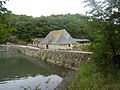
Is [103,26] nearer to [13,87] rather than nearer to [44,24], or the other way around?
[13,87]

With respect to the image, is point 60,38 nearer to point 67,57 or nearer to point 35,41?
point 67,57

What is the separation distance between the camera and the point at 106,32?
6.02m

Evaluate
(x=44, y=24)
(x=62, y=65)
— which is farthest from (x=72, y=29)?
(x=62, y=65)

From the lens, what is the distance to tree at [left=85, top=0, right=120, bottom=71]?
593 centimetres

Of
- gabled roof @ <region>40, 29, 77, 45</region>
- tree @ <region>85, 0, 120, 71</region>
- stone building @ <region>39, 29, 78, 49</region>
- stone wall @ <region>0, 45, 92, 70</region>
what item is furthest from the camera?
gabled roof @ <region>40, 29, 77, 45</region>

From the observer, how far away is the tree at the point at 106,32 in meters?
5.93

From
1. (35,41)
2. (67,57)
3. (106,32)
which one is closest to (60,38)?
(67,57)

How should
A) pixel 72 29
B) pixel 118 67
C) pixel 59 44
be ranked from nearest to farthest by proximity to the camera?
1. pixel 118 67
2. pixel 59 44
3. pixel 72 29

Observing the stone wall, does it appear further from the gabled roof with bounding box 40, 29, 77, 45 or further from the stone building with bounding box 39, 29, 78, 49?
the gabled roof with bounding box 40, 29, 77, 45

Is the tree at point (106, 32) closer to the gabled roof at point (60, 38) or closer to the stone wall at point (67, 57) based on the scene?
the stone wall at point (67, 57)

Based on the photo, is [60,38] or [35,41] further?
[35,41]

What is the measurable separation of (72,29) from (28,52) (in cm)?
1875

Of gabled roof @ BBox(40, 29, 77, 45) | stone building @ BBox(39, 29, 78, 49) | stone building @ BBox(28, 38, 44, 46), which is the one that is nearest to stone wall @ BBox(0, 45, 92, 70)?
stone building @ BBox(39, 29, 78, 49)

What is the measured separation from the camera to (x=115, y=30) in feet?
19.6
